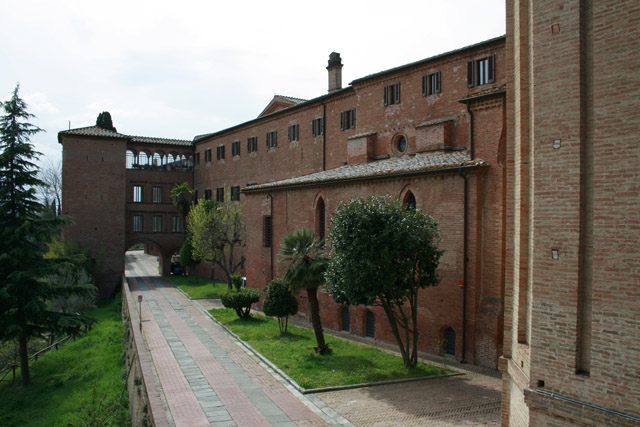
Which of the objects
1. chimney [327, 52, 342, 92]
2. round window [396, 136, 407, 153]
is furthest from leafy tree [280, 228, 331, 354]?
chimney [327, 52, 342, 92]

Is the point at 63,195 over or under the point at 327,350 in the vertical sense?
over


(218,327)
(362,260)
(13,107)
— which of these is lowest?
(218,327)

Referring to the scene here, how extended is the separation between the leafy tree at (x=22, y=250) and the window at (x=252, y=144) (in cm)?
1609

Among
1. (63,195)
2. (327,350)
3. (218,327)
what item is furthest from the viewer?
(63,195)

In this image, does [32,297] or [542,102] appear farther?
[32,297]

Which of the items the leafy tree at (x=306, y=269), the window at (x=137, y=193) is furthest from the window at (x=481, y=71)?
the window at (x=137, y=193)

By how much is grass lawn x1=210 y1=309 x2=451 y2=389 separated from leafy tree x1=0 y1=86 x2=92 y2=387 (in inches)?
357

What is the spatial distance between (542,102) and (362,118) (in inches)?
722

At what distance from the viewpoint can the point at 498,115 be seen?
1591 centimetres

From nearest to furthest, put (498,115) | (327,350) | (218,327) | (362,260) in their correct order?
1. (362,260)
2. (498,115)
3. (327,350)
4. (218,327)

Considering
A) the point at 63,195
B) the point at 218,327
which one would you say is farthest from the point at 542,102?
the point at 63,195

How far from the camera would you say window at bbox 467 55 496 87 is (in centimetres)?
1959

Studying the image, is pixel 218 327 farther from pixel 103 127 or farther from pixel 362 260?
pixel 103 127

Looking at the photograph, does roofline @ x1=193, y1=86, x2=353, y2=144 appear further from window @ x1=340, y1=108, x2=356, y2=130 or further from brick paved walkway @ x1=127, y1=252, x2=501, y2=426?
brick paved walkway @ x1=127, y1=252, x2=501, y2=426
